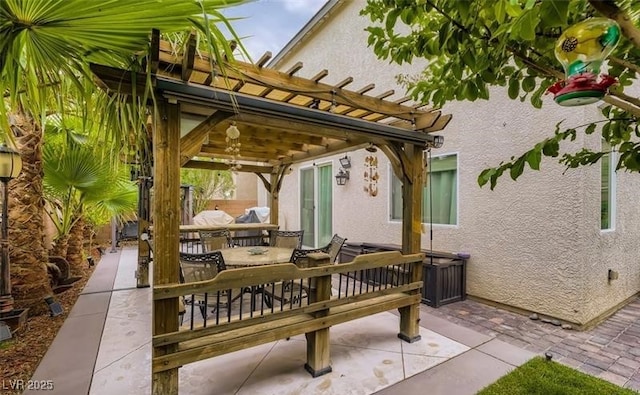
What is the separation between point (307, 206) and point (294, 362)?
6592 mm

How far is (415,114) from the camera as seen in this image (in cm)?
371

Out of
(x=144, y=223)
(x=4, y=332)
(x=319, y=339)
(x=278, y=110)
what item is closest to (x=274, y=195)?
(x=144, y=223)

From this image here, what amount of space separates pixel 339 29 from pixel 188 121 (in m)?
6.79

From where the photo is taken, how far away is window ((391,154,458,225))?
5422 mm

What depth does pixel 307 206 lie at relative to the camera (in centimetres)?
958

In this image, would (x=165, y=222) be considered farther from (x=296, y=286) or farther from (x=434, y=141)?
(x=434, y=141)

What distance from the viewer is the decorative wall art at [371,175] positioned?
6.68m

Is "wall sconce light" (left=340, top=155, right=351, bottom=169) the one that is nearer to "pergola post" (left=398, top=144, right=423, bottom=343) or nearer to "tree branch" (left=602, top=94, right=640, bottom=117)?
"pergola post" (left=398, top=144, right=423, bottom=343)

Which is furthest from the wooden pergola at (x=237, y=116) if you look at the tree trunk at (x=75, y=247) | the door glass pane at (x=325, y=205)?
the door glass pane at (x=325, y=205)

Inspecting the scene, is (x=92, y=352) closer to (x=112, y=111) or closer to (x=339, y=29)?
(x=112, y=111)

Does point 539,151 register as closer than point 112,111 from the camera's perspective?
Yes

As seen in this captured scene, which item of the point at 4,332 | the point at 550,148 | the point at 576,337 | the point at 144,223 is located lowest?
the point at 576,337

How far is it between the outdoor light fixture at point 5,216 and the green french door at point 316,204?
20.8 feet

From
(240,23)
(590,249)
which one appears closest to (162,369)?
(240,23)
